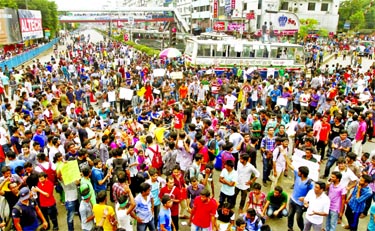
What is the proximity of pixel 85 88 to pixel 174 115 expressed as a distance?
4.92 metres

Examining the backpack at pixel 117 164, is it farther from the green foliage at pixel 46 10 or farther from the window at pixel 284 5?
the window at pixel 284 5

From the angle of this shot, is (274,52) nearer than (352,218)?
No

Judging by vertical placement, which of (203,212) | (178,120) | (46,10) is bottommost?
(203,212)

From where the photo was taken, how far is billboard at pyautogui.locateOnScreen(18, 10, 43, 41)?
3234 cm

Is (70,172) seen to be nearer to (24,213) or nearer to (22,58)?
(24,213)

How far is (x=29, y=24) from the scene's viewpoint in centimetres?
3481

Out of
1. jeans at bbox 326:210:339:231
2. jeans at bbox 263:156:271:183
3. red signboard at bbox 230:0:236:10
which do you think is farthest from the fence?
red signboard at bbox 230:0:236:10

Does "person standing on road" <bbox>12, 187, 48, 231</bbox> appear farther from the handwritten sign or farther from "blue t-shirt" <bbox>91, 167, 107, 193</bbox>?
"blue t-shirt" <bbox>91, 167, 107, 193</bbox>

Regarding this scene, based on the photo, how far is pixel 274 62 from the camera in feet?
65.8

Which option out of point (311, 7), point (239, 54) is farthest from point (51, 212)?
point (311, 7)

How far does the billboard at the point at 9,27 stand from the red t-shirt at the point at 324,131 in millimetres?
29014

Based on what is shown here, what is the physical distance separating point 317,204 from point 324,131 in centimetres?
360

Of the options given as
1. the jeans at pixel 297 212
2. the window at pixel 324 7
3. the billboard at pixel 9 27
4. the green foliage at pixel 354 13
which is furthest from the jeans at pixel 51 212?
the green foliage at pixel 354 13

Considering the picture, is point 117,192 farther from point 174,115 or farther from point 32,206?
point 174,115
